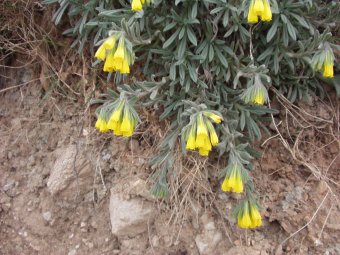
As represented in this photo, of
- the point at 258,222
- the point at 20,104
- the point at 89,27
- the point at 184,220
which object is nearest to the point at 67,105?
the point at 20,104

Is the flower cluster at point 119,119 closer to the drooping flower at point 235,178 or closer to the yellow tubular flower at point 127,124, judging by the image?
the yellow tubular flower at point 127,124

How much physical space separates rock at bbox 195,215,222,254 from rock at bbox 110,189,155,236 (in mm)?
Answer: 311

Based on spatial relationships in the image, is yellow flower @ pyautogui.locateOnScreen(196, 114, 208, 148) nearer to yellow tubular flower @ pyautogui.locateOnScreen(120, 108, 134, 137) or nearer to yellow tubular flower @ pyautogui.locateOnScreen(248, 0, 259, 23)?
yellow tubular flower @ pyautogui.locateOnScreen(120, 108, 134, 137)

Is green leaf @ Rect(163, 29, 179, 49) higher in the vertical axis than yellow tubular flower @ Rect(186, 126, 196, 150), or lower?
higher

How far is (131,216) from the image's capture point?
2852 millimetres

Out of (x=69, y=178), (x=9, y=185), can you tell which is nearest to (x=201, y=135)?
(x=69, y=178)

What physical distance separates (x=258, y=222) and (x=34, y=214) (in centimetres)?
138

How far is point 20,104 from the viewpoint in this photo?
3.38 m

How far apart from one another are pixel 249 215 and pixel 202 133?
0.57m

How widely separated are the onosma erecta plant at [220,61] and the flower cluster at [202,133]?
0.38 ft

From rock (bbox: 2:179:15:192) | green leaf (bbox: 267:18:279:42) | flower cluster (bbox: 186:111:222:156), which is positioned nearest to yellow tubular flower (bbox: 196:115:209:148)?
flower cluster (bbox: 186:111:222:156)

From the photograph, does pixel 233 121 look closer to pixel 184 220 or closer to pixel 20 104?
pixel 184 220

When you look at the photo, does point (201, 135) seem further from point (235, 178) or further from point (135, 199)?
point (135, 199)

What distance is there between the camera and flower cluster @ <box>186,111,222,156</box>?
2410 mm
